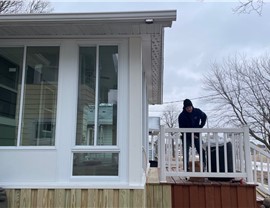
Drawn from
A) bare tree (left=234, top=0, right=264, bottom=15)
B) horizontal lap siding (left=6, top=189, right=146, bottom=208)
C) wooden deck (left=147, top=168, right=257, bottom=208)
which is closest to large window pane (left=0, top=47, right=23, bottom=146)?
horizontal lap siding (left=6, top=189, right=146, bottom=208)

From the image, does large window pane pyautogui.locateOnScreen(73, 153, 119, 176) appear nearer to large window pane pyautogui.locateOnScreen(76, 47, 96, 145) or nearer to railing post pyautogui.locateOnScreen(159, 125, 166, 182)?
large window pane pyautogui.locateOnScreen(76, 47, 96, 145)

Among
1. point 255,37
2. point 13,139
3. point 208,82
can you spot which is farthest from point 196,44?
point 13,139

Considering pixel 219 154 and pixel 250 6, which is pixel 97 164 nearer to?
pixel 219 154

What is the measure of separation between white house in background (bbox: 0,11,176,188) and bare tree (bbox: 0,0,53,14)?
1023 centimetres

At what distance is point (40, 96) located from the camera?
379 centimetres

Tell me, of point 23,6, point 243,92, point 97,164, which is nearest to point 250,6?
point 97,164

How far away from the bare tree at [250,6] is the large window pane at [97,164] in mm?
2671

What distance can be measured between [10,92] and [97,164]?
4.93ft

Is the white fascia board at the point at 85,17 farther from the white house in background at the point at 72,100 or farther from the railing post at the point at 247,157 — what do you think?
the railing post at the point at 247,157

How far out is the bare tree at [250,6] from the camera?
12.9 feet

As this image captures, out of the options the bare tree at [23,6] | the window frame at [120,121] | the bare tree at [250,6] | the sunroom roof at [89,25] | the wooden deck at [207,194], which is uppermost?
the bare tree at [23,6]

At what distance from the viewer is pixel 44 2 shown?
15797 mm

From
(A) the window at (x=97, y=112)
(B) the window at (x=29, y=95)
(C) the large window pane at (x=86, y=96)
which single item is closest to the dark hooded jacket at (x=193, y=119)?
(A) the window at (x=97, y=112)

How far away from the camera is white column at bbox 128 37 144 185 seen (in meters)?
3.58
